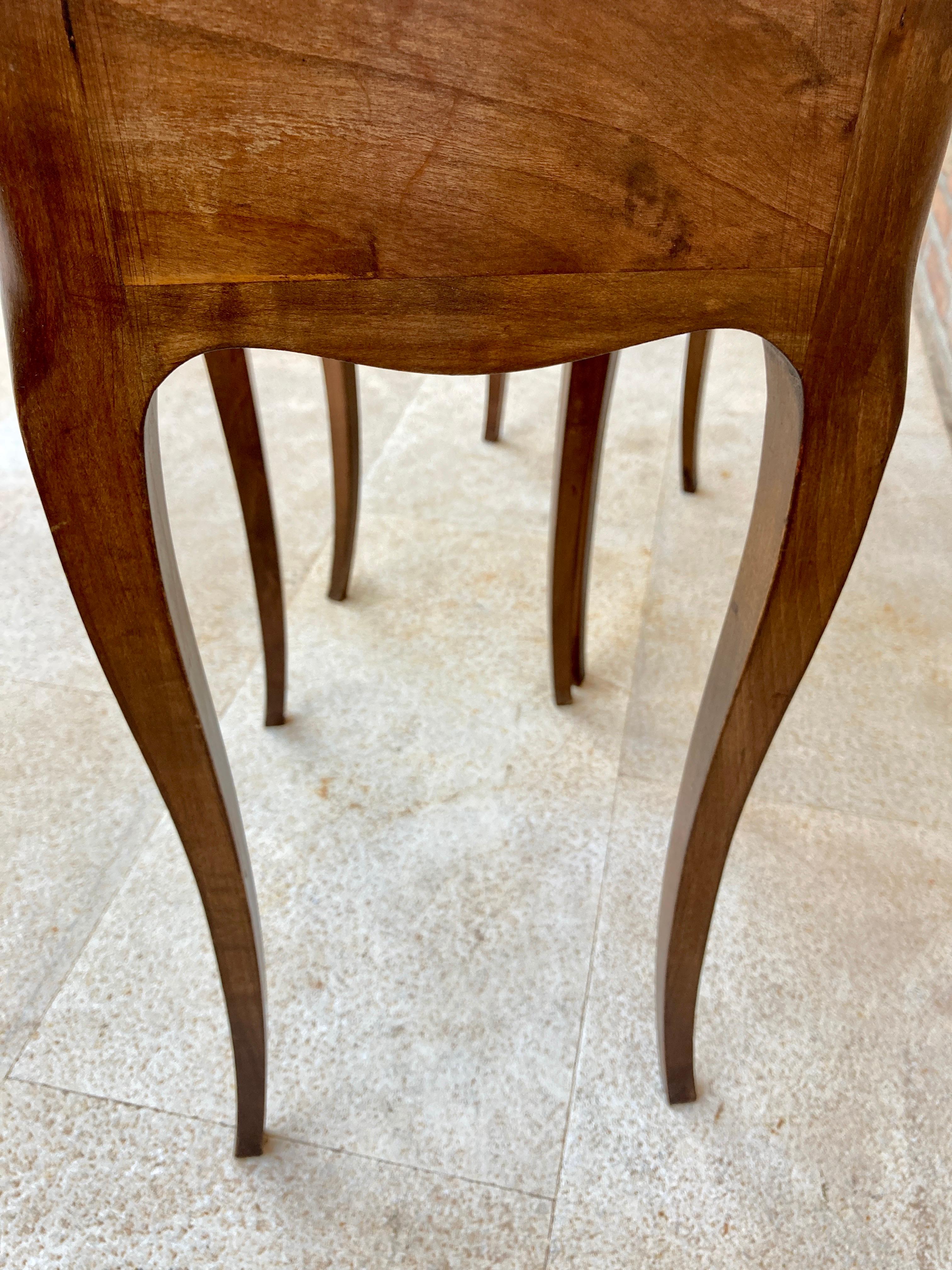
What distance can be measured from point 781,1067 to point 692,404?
37.2 inches

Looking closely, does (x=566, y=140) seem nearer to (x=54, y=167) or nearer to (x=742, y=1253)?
(x=54, y=167)

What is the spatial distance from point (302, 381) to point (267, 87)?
1.56 meters

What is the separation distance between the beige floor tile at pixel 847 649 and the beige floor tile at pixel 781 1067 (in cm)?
7

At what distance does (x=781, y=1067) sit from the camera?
0.86 meters

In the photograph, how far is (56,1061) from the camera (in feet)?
2.80

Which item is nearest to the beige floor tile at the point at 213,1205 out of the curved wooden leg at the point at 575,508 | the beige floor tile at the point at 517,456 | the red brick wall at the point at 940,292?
the curved wooden leg at the point at 575,508

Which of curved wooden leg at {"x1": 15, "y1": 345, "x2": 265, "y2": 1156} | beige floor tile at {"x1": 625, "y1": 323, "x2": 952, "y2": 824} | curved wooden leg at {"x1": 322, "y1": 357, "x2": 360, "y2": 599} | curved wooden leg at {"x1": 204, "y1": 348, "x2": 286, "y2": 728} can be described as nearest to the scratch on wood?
curved wooden leg at {"x1": 15, "y1": 345, "x2": 265, "y2": 1156}

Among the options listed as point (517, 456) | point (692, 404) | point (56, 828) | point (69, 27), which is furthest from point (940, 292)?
Answer: point (69, 27)

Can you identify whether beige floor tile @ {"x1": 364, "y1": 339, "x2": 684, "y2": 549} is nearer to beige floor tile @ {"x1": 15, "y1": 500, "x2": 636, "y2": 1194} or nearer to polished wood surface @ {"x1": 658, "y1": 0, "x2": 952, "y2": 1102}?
beige floor tile @ {"x1": 15, "y1": 500, "x2": 636, "y2": 1194}

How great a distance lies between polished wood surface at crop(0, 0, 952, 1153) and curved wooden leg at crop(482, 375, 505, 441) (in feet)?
3.61

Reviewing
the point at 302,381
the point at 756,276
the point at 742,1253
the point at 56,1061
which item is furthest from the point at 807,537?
the point at 302,381

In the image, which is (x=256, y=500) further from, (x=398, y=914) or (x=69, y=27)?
(x=69, y=27)

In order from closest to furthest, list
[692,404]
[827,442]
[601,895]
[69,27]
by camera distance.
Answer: [69,27], [827,442], [601,895], [692,404]

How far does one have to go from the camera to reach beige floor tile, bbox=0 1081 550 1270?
0.74 meters
